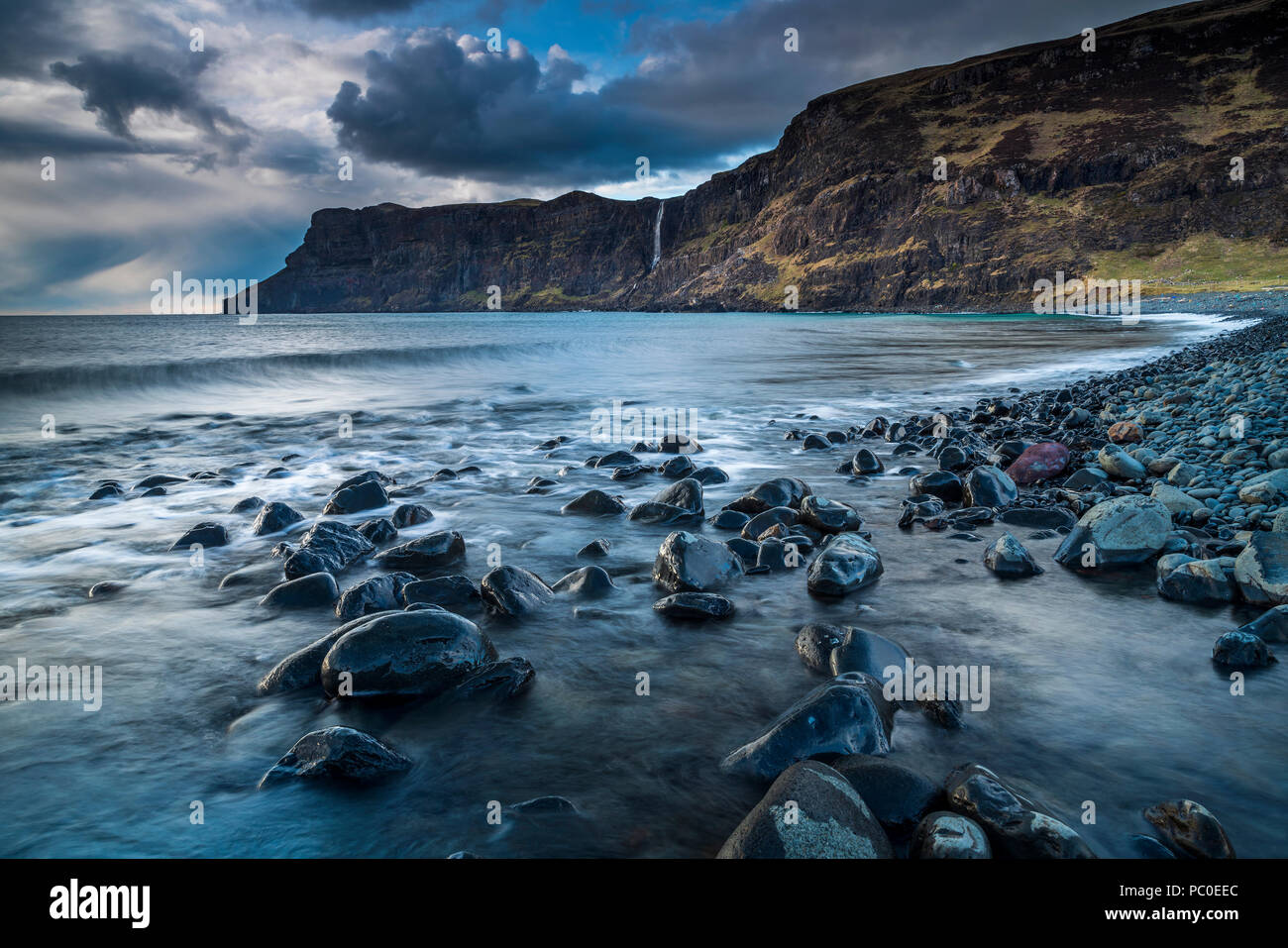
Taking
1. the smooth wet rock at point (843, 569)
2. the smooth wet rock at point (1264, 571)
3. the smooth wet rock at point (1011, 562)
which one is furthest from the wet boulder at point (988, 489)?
the smooth wet rock at point (1264, 571)

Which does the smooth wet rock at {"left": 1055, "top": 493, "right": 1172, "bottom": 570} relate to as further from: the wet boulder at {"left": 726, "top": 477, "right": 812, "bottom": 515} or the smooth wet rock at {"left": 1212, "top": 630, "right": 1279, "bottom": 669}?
the wet boulder at {"left": 726, "top": 477, "right": 812, "bottom": 515}

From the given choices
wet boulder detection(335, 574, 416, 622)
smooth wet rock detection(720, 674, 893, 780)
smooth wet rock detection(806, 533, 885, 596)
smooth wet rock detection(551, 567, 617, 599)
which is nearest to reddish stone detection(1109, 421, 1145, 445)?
smooth wet rock detection(806, 533, 885, 596)

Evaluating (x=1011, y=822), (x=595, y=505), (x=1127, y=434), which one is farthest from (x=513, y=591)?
(x=1127, y=434)

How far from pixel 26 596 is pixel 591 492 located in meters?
4.72

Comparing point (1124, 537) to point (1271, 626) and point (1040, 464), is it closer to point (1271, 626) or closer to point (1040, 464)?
point (1271, 626)

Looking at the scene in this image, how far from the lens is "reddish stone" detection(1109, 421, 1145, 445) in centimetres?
889

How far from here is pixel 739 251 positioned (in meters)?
169

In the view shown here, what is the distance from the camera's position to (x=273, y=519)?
6.70 m

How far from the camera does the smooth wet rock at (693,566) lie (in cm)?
503

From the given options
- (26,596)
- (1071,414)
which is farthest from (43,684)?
(1071,414)

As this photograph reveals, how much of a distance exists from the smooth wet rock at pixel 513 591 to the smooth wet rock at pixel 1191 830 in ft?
11.5

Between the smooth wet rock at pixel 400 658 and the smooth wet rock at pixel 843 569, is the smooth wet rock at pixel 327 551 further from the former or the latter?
the smooth wet rock at pixel 843 569

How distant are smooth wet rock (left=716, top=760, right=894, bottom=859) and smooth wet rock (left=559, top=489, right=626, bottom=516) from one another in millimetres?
4849
